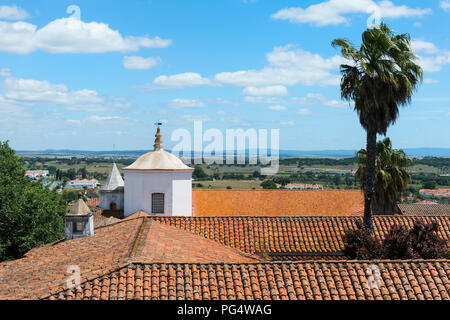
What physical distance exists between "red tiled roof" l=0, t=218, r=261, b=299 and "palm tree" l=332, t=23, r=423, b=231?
7684mm

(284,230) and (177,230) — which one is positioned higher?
(177,230)

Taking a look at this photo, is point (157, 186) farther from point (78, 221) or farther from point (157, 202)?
point (78, 221)

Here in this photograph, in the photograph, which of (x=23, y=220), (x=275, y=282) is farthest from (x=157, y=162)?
(x=275, y=282)

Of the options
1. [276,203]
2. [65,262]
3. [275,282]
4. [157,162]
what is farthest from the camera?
[276,203]

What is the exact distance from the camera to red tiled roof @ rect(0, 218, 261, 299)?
12.5 m

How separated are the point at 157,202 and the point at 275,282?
15813 mm

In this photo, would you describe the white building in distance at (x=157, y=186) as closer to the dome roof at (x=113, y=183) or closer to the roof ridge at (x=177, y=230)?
the dome roof at (x=113, y=183)

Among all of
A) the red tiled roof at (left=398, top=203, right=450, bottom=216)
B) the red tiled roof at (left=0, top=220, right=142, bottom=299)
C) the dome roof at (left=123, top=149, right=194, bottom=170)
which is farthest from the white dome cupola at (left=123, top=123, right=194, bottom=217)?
the red tiled roof at (left=398, top=203, right=450, bottom=216)

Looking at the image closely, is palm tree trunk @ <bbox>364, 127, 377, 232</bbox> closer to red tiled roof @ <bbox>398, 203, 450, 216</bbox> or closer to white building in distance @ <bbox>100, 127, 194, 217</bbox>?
white building in distance @ <bbox>100, 127, 194, 217</bbox>

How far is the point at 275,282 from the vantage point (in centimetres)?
1202

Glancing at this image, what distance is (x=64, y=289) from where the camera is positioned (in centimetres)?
1102
